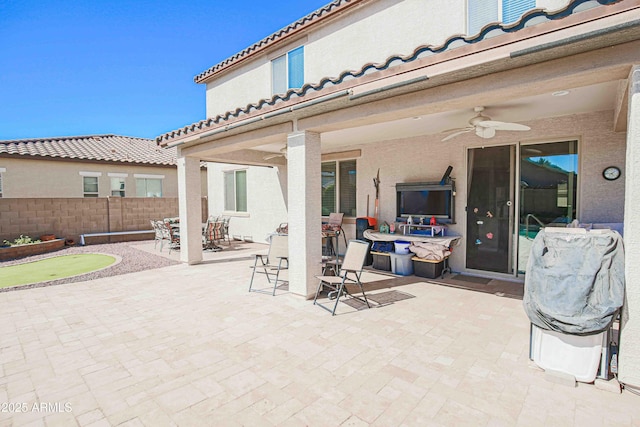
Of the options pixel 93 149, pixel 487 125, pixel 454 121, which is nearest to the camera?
pixel 487 125

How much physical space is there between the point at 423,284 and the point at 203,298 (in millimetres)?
4661

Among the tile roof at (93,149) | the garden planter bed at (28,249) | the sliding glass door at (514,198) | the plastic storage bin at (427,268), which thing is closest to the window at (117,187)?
the tile roof at (93,149)

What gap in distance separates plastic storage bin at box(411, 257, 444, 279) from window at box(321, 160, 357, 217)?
122 inches

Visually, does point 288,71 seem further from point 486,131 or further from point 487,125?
point 487,125

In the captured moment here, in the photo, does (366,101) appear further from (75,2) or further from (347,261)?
(75,2)

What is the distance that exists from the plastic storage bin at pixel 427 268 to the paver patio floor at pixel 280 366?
1410 mm

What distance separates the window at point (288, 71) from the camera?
33.2 ft

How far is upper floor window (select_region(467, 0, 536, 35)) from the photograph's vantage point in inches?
251

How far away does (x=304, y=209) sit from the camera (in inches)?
229

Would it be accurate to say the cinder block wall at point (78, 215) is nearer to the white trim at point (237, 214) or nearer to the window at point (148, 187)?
the window at point (148, 187)

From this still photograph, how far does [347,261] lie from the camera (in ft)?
18.8

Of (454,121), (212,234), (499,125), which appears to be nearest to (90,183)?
(212,234)

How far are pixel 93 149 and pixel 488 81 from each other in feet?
66.9

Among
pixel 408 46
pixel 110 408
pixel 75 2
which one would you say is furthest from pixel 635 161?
pixel 75 2
